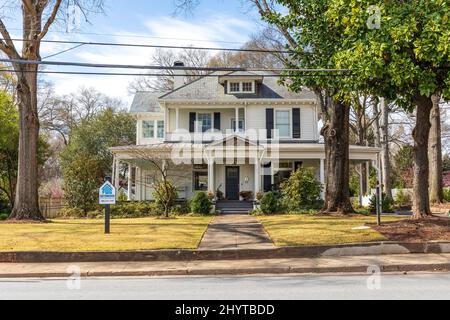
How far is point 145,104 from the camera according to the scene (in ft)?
111

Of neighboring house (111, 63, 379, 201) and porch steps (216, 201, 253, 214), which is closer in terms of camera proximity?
porch steps (216, 201, 253, 214)

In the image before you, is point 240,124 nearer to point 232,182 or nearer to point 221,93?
point 221,93

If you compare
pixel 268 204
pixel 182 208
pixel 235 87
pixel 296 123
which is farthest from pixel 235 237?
pixel 235 87

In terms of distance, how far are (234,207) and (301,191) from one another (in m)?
4.22

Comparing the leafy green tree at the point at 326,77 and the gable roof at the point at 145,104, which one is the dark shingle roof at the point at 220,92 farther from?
the leafy green tree at the point at 326,77

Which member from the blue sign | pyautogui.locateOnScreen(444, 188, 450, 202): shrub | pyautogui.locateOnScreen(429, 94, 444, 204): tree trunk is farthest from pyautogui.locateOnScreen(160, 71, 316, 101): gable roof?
the blue sign

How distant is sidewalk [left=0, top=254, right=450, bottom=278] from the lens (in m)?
10.1

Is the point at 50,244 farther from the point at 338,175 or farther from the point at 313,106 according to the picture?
the point at 313,106

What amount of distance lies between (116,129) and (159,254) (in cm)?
3020

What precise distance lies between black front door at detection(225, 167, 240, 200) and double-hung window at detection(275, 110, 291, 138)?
3789 mm

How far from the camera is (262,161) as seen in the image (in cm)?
2777

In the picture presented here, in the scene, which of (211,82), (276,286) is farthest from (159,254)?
(211,82)

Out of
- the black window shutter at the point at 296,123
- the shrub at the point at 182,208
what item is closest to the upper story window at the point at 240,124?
the black window shutter at the point at 296,123

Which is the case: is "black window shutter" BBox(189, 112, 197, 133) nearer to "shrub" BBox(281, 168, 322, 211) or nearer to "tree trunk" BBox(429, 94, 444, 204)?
"shrub" BBox(281, 168, 322, 211)
